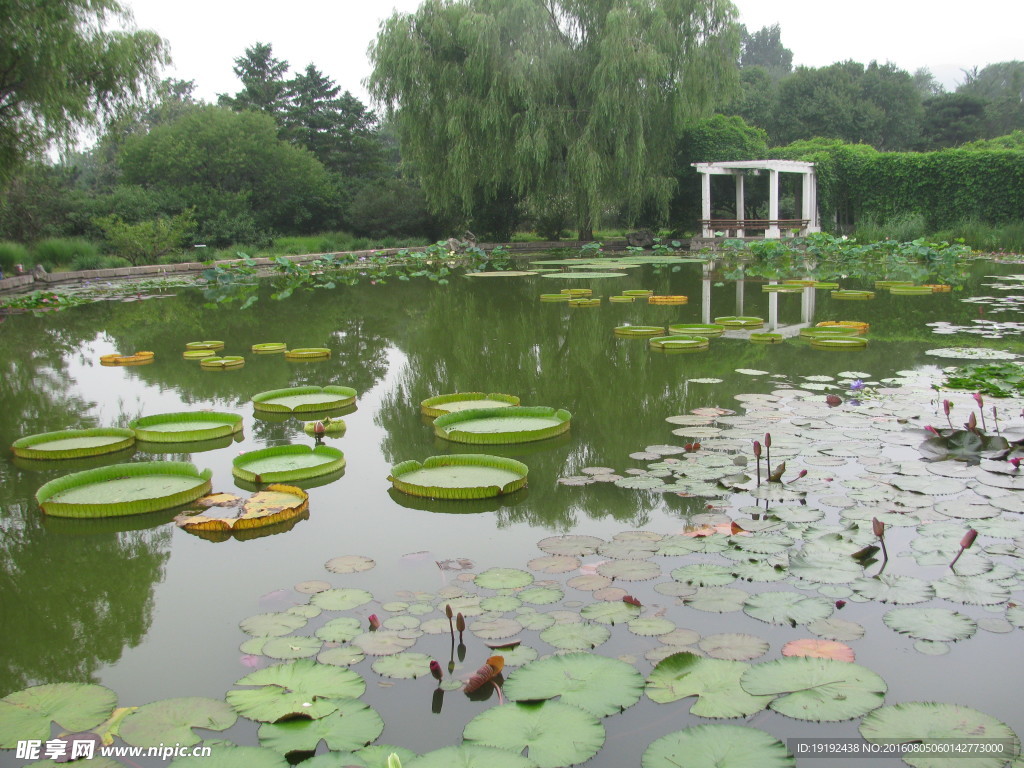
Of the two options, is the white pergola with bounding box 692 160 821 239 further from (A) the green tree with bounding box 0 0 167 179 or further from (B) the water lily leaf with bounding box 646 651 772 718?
(B) the water lily leaf with bounding box 646 651 772 718

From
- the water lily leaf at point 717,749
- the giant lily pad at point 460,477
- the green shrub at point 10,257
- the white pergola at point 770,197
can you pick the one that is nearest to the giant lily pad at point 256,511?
the giant lily pad at point 460,477

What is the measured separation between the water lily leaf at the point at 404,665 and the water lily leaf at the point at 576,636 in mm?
317

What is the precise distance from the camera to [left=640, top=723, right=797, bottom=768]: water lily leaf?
1646 millimetres

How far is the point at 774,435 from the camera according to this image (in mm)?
3951

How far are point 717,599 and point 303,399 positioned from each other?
330 cm

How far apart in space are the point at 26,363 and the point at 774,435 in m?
6.04

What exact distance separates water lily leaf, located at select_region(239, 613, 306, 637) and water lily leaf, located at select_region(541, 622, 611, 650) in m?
0.68

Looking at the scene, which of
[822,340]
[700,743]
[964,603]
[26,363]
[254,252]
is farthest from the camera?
[254,252]

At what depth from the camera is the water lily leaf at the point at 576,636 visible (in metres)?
2.13

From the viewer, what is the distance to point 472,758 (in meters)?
1.66

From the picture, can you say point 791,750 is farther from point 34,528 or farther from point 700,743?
point 34,528

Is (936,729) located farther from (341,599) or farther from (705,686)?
(341,599)

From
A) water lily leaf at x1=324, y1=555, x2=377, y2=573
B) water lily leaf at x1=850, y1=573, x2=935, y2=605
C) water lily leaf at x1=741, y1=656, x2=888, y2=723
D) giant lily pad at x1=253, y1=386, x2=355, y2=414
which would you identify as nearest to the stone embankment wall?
giant lily pad at x1=253, y1=386, x2=355, y2=414

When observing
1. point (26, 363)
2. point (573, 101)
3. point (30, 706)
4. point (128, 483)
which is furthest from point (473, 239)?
point (30, 706)
